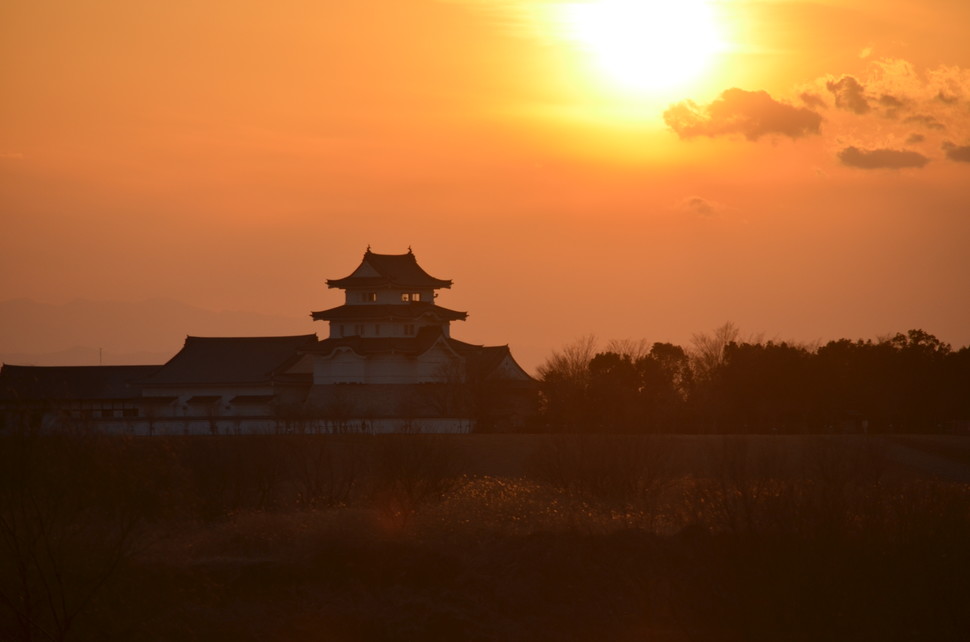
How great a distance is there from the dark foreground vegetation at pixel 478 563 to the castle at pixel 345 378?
30801mm

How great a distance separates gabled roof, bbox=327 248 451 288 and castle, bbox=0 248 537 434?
5 centimetres

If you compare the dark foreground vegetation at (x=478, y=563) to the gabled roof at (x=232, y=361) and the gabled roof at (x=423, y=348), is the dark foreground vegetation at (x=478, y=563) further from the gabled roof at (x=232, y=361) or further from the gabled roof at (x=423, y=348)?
the gabled roof at (x=232, y=361)

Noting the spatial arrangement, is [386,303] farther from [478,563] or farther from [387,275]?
[478,563]

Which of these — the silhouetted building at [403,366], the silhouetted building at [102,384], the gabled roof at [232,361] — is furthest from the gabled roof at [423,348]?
the silhouetted building at [102,384]

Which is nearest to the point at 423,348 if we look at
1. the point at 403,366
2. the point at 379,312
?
the point at 403,366

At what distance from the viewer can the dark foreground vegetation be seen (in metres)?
17.3

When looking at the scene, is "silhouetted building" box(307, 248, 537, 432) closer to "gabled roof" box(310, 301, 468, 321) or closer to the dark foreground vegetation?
"gabled roof" box(310, 301, 468, 321)

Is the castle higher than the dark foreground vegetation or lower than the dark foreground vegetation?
higher

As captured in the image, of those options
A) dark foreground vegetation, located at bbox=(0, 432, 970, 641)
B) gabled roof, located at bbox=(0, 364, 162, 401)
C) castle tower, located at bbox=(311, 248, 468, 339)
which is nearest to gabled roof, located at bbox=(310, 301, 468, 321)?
castle tower, located at bbox=(311, 248, 468, 339)

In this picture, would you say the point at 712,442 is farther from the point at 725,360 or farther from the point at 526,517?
the point at 526,517

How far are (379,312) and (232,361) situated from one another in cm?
805

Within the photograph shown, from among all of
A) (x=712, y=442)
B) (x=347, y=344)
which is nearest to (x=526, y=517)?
(x=712, y=442)

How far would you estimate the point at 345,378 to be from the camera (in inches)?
2511

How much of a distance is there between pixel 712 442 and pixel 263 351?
27783 mm
